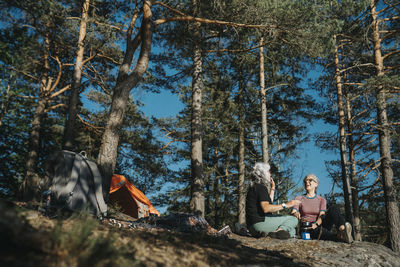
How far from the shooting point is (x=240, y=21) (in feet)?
23.9

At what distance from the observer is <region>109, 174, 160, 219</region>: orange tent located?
12.0m

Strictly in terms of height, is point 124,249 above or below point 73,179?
below

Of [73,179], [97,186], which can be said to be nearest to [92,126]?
[97,186]

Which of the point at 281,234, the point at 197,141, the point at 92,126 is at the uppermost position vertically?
the point at 92,126

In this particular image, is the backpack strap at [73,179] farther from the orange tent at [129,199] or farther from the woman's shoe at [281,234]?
the orange tent at [129,199]

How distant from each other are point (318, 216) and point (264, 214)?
1097 millimetres

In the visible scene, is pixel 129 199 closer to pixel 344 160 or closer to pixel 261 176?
pixel 261 176

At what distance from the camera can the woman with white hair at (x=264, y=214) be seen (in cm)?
464

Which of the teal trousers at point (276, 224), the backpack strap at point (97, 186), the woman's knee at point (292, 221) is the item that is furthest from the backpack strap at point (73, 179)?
the woman's knee at point (292, 221)

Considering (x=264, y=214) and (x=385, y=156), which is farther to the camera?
(x=385, y=156)

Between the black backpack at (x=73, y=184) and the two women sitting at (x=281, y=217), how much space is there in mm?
2652

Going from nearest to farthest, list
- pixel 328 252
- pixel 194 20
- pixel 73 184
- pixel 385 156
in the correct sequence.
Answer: pixel 328 252 < pixel 73 184 < pixel 194 20 < pixel 385 156

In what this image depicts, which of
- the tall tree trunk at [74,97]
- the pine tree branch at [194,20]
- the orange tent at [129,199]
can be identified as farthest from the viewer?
the orange tent at [129,199]

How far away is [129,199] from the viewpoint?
12.4 meters
